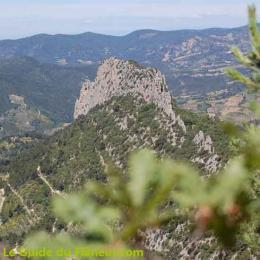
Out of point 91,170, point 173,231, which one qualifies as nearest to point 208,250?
point 173,231

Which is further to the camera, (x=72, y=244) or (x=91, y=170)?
(x=91, y=170)

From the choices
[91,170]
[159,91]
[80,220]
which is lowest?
[91,170]

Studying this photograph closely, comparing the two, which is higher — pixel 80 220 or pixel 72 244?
pixel 80 220

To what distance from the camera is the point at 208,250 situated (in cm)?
10750

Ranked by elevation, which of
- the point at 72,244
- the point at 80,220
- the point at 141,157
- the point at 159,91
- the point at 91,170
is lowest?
the point at 91,170

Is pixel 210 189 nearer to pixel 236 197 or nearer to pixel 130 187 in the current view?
pixel 236 197

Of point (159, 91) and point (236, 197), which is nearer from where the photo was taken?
point (236, 197)

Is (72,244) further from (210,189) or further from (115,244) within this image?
(210,189)

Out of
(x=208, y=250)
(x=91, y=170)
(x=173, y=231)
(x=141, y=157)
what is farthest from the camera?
(x=91, y=170)

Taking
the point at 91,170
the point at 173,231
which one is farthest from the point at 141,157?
the point at 91,170

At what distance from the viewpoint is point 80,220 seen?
9.31 ft

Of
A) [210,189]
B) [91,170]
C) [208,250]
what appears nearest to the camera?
[210,189]

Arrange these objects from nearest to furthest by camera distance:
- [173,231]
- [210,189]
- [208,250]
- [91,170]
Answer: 1. [210,189]
2. [208,250]
3. [173,231]
4. [91,170]

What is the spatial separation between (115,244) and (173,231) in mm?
129084
